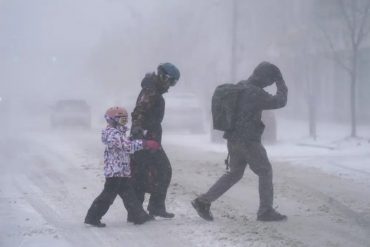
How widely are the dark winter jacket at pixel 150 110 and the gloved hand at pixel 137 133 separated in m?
0.04

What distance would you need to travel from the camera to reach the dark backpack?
6.82 m

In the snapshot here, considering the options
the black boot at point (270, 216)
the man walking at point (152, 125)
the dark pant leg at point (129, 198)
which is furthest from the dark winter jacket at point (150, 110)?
the black boot at point (270, 216)

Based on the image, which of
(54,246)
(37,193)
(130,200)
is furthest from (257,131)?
(37,193)

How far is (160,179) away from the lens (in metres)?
6.91

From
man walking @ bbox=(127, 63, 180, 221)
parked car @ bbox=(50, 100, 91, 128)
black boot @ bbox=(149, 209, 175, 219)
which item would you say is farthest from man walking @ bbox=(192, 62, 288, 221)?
parked car @ bbox=(50, 100, 91, 128)

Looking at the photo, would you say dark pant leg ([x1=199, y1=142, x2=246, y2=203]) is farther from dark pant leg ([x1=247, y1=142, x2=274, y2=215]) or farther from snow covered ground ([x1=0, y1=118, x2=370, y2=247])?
snow covered ground ([x1=0, y1=118, x2=370, y2=247])

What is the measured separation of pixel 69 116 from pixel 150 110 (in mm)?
19960

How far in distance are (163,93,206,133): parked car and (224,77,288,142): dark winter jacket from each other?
15.3m

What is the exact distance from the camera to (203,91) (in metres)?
35.9

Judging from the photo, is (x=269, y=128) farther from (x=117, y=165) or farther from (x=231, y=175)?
(x=117, y=165)

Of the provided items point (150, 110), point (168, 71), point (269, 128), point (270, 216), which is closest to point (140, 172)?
point (150, 110)

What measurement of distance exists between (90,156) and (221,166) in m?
3.36

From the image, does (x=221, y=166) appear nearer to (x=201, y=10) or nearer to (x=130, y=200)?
(x=130, y=200)

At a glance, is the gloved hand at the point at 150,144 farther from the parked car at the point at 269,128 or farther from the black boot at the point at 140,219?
the parked car at the point at 269,128
